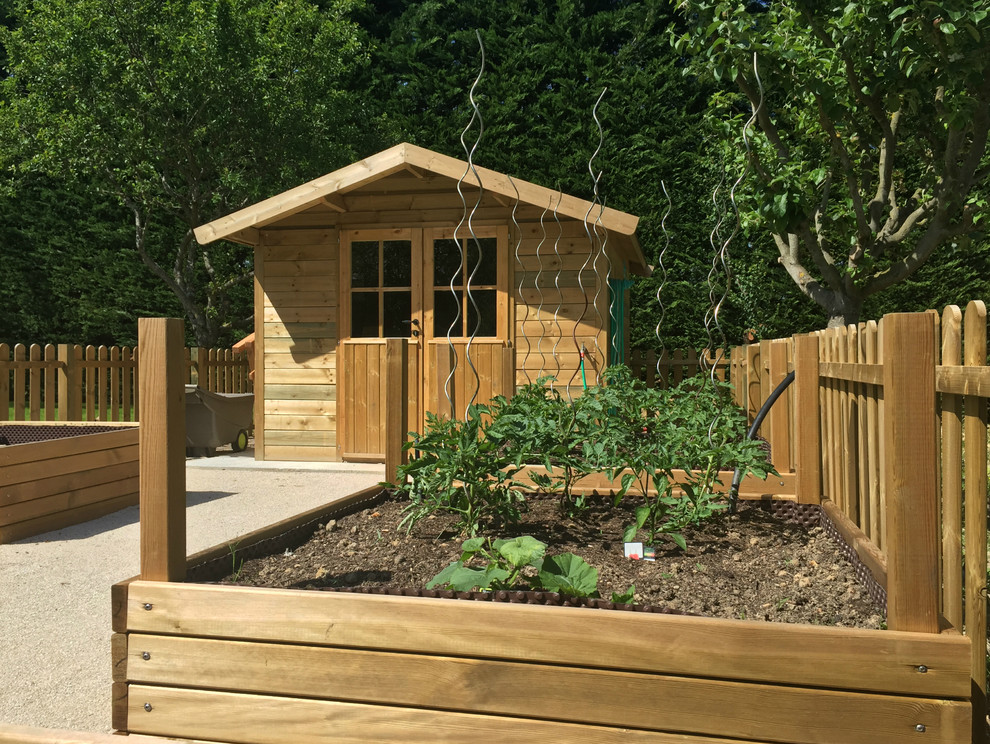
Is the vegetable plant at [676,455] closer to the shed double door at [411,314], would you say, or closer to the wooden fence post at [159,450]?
the wooden fence post at [159,450]

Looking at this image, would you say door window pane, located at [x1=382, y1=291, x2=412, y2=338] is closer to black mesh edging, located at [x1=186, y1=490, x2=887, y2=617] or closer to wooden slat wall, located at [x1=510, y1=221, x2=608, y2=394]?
wooden slat wall, located at [x1=510, y1=221, x2=608, y2=394]

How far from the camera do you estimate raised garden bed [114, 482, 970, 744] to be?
1.49 metres

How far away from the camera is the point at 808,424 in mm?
3191

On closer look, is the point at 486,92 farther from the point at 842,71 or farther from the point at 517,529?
the point at 517,529

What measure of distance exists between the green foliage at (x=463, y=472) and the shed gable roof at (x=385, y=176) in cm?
410

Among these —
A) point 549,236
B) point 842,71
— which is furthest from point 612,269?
point 842,71

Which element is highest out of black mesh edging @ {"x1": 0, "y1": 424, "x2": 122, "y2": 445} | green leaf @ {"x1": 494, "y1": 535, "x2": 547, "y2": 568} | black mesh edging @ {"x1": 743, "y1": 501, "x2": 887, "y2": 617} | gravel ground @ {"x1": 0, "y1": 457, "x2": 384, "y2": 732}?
black mesh edging @ {"x1": 0, "y1": 424, "x2": 122, "y2": 445}

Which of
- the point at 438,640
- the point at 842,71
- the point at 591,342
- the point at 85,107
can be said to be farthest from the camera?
the point at 85,107

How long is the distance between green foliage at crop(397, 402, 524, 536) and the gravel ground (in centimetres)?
116

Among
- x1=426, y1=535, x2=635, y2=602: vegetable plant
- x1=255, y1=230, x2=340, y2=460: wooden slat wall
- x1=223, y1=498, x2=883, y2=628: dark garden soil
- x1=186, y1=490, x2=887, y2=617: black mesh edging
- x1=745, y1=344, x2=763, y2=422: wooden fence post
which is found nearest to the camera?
x1=186, y1=490, x2=887, y2=617: black mesh edging

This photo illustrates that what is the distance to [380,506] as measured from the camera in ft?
10.9

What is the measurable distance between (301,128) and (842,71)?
7.76 meters

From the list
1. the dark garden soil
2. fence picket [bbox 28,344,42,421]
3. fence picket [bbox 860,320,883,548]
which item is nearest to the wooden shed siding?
fence picket [bbox 28,344,42,421]

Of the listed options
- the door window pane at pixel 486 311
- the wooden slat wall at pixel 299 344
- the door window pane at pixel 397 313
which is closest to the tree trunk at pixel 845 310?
the door window pane at pixel 486 311
